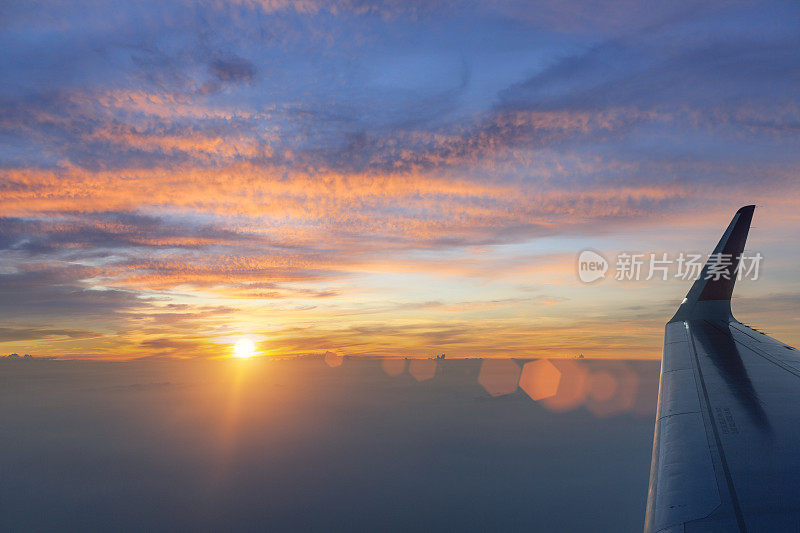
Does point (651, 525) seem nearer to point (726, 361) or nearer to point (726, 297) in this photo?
point (726, 361)

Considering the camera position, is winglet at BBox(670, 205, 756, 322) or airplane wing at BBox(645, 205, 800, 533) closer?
airplane wing at BBox(645, 205, 800, 533)

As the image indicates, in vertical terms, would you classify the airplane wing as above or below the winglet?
below

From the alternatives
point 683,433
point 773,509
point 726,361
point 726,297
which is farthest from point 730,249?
point 773,509

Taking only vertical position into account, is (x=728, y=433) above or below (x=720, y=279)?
below

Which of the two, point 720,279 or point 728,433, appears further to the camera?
point 720,279
